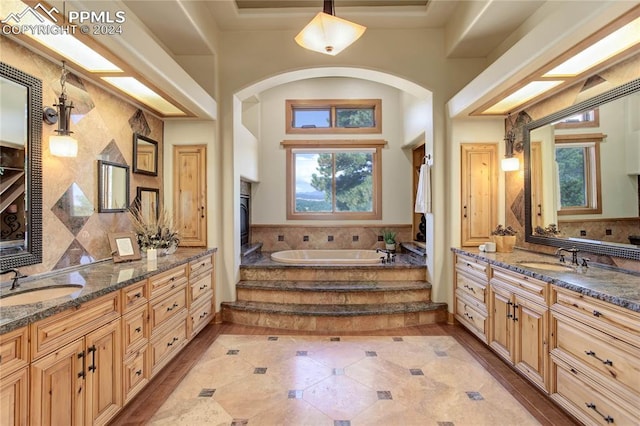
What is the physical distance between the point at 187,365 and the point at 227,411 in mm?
819

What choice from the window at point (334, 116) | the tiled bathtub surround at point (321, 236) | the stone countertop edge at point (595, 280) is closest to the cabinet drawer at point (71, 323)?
the stone countertop edge at point (595, 280)

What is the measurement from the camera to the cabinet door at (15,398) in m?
1.27

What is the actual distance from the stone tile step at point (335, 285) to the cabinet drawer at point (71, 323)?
6.47 ft

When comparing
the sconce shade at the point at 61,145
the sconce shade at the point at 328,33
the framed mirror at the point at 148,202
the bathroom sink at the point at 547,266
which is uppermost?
the sconce shade at the point at 328,33

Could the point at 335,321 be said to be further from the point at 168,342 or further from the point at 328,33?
the point at 328,33

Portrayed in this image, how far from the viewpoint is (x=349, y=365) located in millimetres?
2705

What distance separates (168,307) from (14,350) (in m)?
1.29

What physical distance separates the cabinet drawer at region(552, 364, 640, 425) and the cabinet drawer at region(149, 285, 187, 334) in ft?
9.56

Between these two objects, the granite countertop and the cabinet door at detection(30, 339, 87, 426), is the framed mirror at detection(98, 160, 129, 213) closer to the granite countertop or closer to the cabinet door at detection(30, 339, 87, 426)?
the granite countertop

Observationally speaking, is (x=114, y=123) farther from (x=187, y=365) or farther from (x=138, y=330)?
(x=187, y=365)

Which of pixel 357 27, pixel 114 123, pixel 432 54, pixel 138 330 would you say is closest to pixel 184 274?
pixel 138 330

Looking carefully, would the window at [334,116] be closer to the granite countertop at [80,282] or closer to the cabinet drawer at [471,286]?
the cabinet drawer at [471,286]

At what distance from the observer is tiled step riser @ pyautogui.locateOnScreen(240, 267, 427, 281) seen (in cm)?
405

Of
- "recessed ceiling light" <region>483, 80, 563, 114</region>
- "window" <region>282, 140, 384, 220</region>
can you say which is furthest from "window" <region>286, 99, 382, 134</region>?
"recessed ceiling light" <region>483, 80, 563, 114</region>
